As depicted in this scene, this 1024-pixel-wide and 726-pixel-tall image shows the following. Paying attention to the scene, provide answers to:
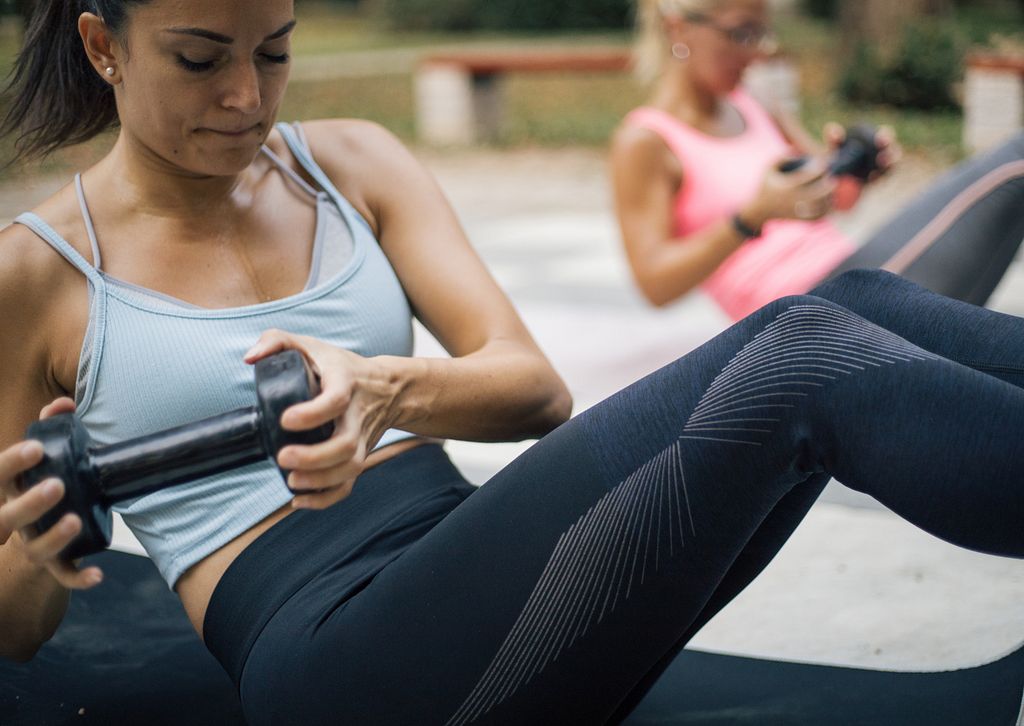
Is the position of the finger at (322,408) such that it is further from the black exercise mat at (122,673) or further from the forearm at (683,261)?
the forearm at (683,261)

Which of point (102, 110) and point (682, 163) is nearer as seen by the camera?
point (102, 110)

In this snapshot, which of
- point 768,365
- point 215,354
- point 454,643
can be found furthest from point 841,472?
point 215,354

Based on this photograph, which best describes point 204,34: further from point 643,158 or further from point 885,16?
point 885,16

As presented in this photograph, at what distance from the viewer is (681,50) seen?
265 cm

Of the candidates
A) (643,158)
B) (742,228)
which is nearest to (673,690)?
(742,228)

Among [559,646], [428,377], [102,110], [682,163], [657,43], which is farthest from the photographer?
[657,43]

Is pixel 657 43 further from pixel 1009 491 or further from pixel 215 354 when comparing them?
pixel 1009 491

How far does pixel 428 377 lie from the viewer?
120cm

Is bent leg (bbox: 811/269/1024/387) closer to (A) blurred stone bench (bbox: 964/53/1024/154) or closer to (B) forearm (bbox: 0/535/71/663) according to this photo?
(B) forearm (bbox: 0/535/71/663)

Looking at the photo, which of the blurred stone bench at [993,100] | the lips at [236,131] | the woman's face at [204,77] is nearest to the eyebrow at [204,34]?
the woman's face at [204,77]

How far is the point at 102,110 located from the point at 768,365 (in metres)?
1.01

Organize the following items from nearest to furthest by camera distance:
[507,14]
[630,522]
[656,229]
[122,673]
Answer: [630,522] < [122,673] < [656,229] < [507,14]

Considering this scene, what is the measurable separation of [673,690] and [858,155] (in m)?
1.60

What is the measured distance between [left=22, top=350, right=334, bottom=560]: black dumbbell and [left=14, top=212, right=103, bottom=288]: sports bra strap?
0.34 metres
